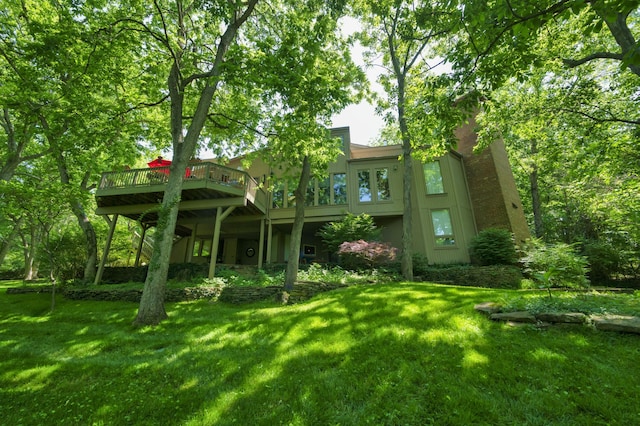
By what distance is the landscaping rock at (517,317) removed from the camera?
426 cm

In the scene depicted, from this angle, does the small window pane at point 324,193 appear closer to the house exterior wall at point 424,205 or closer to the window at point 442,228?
the house exterior wall at point 424,205

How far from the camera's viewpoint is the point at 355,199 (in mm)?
14656

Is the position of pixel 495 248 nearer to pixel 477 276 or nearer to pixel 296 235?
pixel 477 276

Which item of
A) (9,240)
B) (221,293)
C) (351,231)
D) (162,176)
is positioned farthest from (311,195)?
(9,240)

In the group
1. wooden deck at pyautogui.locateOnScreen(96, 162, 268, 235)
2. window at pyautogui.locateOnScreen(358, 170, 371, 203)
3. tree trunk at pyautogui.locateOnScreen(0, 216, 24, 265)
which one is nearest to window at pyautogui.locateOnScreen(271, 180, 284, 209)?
wooden deck at pyautogui.locateOnScreen(96, 162, 268, 235)

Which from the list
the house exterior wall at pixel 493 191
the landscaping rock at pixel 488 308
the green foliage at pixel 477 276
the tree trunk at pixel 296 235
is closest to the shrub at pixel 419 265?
the green foliage at pixel 477 276

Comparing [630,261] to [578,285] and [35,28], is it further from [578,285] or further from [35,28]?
[35,28]

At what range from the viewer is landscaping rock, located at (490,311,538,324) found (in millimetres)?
4262

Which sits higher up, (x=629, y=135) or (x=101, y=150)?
(x=101, y=150)

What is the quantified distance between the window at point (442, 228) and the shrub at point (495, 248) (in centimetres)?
129

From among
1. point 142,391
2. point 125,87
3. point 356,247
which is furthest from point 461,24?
point 125,87

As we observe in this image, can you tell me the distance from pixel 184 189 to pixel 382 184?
9.71m

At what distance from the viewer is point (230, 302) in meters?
8.80

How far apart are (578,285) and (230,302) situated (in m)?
10.3
